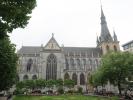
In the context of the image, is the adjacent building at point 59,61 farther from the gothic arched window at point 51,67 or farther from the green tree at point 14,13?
the green tree at point 14,13

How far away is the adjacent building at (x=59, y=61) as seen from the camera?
8225 centimetres

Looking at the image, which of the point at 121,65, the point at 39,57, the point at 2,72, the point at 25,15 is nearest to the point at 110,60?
the point at 121,65

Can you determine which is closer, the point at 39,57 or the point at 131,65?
the point at 131,65

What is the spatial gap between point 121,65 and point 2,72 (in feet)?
86.9

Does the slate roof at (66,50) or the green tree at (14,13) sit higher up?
the slate roof at (66,50)

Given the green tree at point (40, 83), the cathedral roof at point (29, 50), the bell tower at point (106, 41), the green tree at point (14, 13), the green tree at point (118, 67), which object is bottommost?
the green tree at point (40, 83)

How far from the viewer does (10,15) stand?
1695 cm

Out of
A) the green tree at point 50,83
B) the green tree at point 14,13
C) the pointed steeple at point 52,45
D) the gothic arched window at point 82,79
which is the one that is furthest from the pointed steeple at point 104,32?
the green tree at point 14,13

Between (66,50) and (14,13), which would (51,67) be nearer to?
(66,50)

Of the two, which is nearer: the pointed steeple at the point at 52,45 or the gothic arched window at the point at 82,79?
the gothic arched window at the point at 82,79

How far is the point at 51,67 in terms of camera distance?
83.3 meters

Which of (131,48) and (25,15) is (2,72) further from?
(131,48)

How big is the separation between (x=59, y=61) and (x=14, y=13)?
67903 mm

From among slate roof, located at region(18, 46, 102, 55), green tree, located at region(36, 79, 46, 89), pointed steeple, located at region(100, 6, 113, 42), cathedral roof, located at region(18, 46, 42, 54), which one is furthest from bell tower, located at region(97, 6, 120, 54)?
green tree, located at region(36, 79, 46, 89)
